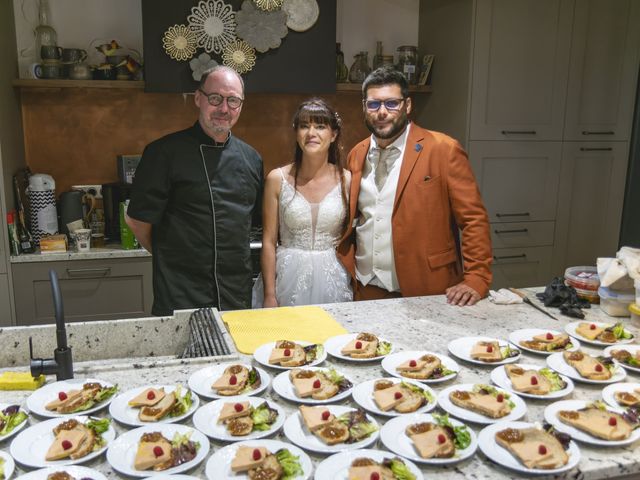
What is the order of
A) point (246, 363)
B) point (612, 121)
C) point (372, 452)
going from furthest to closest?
point (612, 121) → point (246, 363) → point (372, 452)

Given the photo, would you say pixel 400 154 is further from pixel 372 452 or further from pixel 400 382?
pixel 372 452

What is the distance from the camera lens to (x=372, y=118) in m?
2.43

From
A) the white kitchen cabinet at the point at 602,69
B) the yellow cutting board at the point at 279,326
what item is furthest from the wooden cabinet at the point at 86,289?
the white kitchen cabinet at the point at 602,69

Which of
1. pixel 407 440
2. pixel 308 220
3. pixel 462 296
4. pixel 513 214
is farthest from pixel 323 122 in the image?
pixel 513 214

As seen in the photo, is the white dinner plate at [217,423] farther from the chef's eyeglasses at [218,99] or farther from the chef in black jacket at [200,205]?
the chef's eyeglasses at [218,99]

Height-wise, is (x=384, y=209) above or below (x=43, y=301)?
above

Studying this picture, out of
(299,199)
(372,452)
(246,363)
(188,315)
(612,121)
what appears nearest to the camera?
(372,452)

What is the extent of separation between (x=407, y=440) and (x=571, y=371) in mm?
563

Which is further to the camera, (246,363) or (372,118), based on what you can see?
(372,118)

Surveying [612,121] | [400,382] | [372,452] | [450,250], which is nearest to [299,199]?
[450,250]

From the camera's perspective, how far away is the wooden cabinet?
321 cm

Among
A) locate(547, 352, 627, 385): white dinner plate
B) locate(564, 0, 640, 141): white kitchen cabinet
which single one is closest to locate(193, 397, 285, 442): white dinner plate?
locate(547, 352, 627, 385): white dinner plate

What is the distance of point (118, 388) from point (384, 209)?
4.28 ft

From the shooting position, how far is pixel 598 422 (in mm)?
1272
